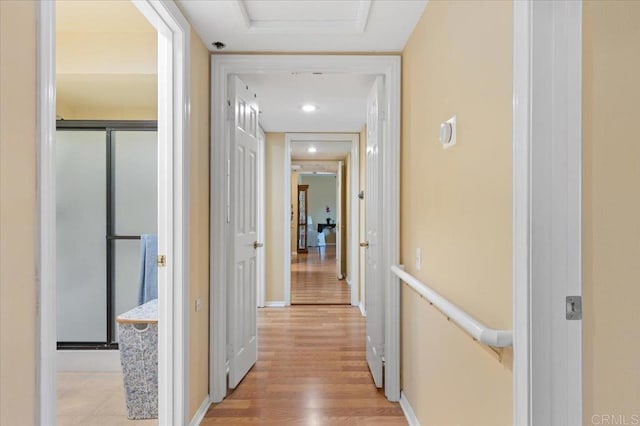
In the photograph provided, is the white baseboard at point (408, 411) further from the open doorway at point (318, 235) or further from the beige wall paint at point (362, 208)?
the open doorway at point (318, 235)

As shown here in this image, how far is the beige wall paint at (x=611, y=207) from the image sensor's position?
1.15 m

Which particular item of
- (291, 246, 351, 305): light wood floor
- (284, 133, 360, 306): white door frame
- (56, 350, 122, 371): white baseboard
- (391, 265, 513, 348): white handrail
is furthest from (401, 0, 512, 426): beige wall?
(291, 246, 351, 305): light wood floor

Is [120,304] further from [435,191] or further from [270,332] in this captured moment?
[435,191]

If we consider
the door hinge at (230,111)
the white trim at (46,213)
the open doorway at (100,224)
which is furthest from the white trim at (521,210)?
the open doorway at (100,224)

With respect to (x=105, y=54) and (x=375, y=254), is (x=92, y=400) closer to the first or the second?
(x=375, y=254)

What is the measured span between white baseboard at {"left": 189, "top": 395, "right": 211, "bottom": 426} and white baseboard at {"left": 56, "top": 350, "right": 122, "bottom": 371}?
88 cm

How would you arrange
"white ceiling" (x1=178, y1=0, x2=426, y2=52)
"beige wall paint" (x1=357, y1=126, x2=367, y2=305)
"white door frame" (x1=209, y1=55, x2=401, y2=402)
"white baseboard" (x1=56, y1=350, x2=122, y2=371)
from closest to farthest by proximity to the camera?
"white ceiling" (x1=178, y1=0, x2=426, y2=52), "white door frame" (x1=209, y1=55, x2=401, y2=402), "white baseboard" (x1=56, y1=350, x2=122, y2=371), "beige wall paint" (x1=357, y1=126, x2=367, y2=305)

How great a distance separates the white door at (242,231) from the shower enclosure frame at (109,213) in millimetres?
691

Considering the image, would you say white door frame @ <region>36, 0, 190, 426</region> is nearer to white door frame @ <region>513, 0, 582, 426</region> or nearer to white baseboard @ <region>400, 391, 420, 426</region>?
Result: white baseboard @ <region>400, 391, 420, 426</region>

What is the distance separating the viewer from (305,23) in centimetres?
235

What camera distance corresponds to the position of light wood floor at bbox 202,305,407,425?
2498 mm

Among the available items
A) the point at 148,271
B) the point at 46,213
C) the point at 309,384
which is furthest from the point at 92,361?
the point at 46,213
